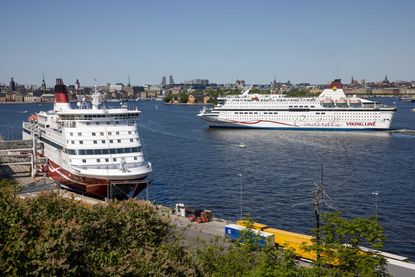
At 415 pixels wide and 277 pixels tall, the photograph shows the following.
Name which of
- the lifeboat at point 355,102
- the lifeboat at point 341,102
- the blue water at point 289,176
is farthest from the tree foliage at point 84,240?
the lifeboat at point 355,102

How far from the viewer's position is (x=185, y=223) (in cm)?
2592

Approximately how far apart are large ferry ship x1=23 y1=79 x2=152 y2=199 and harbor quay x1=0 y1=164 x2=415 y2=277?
42.0 inches

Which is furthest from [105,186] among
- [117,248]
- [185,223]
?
[117,248]

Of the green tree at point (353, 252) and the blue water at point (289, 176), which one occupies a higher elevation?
the green tree at point (353, 252)

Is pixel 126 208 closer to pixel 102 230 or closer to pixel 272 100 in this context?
pixel 102 230

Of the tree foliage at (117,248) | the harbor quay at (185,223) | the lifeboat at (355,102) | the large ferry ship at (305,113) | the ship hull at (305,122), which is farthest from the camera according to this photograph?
the lifeboat at (355,102)

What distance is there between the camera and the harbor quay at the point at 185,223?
18.6m

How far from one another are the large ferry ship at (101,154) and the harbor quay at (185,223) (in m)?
1.07

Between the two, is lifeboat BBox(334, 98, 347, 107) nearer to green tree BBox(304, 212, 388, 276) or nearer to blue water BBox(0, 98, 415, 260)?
blue water BBox(0, 98, 415, 260)

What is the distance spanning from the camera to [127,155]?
3203 cm

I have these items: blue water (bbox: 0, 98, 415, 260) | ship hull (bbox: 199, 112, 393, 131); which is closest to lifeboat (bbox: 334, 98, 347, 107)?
ship hull (bbox: 199, 112, 393, 131)

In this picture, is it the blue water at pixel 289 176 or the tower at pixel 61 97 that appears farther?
the tower at pixel 61 97

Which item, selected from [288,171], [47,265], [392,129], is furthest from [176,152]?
[47,265]

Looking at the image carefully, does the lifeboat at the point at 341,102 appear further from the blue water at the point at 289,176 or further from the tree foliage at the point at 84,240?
the tree foliage at the point at 84,240
